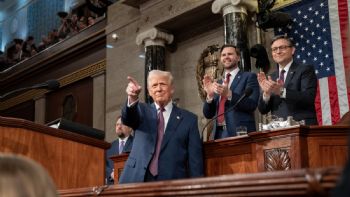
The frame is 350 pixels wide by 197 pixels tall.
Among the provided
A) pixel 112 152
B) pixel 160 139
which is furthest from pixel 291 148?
pixel 112 152

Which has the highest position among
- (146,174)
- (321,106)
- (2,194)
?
(321,106)

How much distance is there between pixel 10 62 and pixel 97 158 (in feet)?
28.8

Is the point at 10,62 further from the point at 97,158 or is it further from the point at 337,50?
the point at 97,158

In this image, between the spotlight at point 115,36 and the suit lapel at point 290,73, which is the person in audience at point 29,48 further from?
the suit lapel at point 290,73

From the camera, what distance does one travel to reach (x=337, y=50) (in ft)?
18.0

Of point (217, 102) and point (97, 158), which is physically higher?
point (217, 102)

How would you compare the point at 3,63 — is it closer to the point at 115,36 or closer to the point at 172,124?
the point at 115,36

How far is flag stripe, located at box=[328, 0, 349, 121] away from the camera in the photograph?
5.36m

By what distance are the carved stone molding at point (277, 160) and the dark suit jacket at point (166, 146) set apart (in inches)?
16.1

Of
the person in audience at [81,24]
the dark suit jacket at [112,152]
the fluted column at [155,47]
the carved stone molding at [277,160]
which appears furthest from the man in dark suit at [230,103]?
the person in audience at [81,24]

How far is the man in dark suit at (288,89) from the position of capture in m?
3.39

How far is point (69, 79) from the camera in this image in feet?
31.1

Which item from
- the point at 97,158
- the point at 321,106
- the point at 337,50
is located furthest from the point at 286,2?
the point at 97,158

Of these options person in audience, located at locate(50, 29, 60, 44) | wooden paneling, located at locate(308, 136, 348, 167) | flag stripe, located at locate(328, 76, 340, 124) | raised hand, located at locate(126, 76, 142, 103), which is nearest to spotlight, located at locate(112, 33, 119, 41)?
person in audience, located at locate(50, 29, 60, 44)
